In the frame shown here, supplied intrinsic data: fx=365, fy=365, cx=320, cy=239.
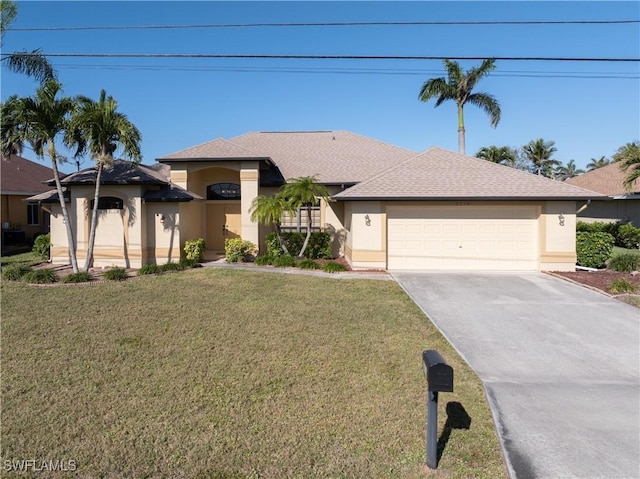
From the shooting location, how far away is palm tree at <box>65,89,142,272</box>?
11.7m

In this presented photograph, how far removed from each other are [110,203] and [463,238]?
14067 mm

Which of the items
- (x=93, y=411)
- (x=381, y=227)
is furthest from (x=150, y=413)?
(x=381, y=227)

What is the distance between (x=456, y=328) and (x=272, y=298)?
15.1ft

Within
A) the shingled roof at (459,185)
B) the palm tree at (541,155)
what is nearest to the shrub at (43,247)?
the shingled roof at (459,185)

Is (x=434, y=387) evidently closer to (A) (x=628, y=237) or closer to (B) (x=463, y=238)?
(B) (x=463, y=238)

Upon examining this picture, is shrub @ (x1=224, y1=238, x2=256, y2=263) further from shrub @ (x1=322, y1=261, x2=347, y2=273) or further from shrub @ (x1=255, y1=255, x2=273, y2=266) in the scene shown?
shrub @ (x1=322, y1=261, x2=347, y2=273)

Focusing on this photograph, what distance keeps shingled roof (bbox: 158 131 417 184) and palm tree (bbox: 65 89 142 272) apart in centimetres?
315

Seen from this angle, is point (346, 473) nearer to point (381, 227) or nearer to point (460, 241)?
point (381, 227)

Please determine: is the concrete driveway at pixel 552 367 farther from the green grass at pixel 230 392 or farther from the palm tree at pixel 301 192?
the palm tree at pixel 301 192

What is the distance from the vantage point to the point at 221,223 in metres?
17.9

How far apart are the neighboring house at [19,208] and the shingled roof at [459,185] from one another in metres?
20.1

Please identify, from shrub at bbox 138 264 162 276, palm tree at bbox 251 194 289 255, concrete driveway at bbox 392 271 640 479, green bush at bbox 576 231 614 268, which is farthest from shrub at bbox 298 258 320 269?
green bush at bbox 576 231 614 268

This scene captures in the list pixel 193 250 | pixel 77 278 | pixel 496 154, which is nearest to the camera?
pixel 77 278

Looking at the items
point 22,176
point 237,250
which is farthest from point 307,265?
point 22,176
